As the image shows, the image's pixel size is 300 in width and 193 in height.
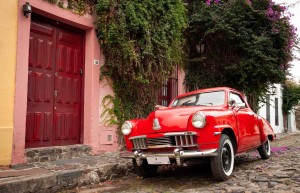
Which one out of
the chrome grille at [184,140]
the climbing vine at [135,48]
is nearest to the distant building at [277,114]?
the climbing vine at [135,48]

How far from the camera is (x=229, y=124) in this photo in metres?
5.39

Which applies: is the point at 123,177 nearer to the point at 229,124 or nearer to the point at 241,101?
the point at 229,124

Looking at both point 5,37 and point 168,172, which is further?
point 168,172

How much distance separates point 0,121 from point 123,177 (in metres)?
2.59

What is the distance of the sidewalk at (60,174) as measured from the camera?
14.9 feet

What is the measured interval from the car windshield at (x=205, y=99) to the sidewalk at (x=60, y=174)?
1795 millimetres

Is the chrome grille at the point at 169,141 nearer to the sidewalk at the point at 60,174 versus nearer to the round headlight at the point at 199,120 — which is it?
the round headlight at the point at 199,120

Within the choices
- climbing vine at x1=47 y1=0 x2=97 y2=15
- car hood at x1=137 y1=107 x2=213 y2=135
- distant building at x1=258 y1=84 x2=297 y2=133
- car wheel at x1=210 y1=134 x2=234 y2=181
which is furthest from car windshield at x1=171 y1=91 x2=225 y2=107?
distant building at x1=258 y1=84 x2=297 y2=133

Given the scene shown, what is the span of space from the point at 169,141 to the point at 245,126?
1.97 meters

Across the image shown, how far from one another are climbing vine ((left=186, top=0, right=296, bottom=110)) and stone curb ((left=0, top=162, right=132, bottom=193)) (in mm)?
6080

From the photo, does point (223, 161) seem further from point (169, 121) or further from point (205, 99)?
point (205, 99)

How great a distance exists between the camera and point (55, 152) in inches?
262

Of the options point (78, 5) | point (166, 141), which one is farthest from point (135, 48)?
point (166, 141)

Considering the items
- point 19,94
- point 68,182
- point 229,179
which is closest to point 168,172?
point 229,179
